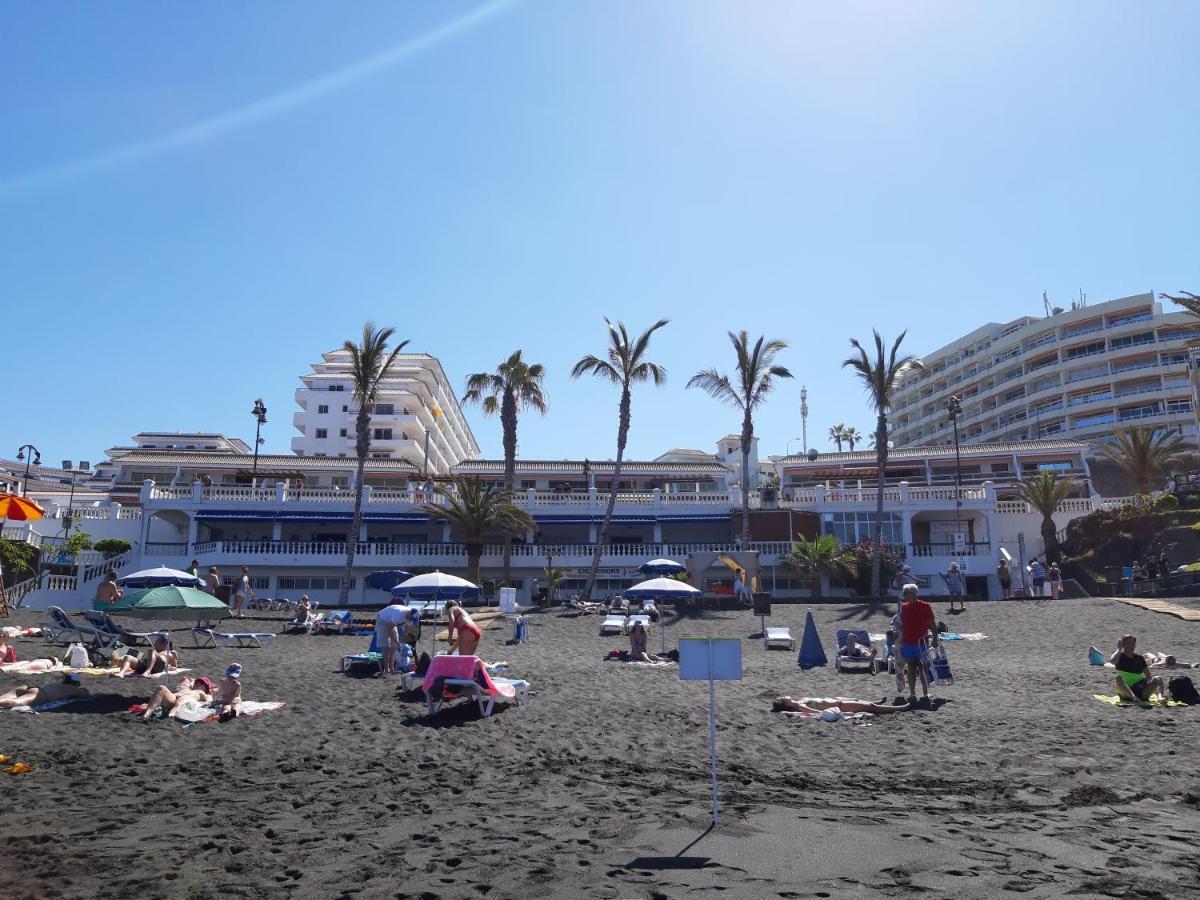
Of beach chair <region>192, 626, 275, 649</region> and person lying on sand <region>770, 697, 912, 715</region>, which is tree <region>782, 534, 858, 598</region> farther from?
person lying on sand <region>770, 697, 912, 715</region>

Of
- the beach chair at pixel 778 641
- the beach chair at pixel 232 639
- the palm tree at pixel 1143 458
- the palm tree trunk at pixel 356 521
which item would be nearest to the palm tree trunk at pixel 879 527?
the beach chair at pixel 778 641

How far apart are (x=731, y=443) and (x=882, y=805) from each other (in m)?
69.7

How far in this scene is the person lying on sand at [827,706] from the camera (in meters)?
11.8

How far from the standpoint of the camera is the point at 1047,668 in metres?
16.5

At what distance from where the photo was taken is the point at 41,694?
480 inches

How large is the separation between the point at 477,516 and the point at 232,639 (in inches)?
598

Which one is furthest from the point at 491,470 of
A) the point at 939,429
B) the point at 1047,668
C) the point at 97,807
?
the point at 939,429

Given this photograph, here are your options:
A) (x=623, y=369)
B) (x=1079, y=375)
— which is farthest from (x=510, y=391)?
(x=1079, y=375)

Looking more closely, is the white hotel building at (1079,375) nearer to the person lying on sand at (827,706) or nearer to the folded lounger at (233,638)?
the folded lounger at (233,638)

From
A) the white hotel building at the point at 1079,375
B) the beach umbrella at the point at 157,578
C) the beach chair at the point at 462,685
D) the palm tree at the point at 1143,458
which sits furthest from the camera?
the white hotel building at the point at 1079,375

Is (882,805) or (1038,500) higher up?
(1038,500)

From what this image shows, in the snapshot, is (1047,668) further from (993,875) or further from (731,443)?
(731,443)

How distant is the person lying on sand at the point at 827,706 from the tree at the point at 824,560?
74.5 ft

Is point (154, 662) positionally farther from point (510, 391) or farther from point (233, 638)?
point (510, 391)
